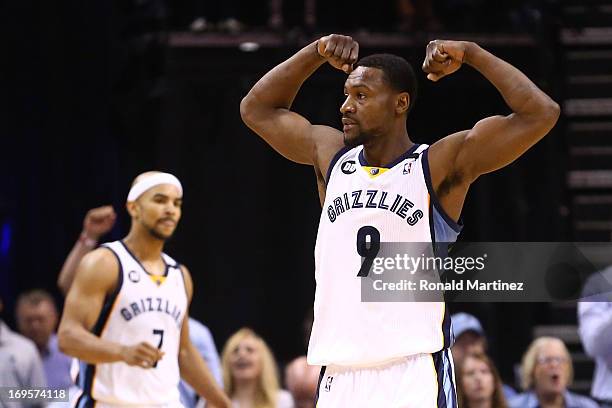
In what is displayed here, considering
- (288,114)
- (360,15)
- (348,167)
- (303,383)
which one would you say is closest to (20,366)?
(303,383)

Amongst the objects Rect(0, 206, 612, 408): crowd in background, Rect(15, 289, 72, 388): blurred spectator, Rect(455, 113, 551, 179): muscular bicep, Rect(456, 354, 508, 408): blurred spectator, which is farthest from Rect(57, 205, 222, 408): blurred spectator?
Rect(455, 113, 551, 179): muscular bicep

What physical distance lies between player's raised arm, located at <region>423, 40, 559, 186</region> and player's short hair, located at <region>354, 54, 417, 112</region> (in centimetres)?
20

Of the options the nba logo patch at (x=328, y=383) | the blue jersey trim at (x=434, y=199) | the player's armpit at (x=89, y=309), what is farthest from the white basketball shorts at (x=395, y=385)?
the player's armpit at (x=89, y=309)

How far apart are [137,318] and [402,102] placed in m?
2.14

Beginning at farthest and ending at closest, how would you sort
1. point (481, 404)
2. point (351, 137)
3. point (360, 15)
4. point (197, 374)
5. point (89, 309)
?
point (360, 15) → point (481, 404) → point (197, 374) → point (89, 309) → point (351, 137)

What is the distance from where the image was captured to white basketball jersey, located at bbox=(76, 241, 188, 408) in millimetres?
6008

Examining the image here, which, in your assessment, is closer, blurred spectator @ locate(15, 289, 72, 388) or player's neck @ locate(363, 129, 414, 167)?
player's neck @ locate(363, 129, 414, 167)

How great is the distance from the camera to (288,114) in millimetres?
4934

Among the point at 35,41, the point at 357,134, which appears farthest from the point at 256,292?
the point at 357,134

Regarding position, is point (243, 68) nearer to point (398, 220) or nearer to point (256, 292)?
point (256, 292)

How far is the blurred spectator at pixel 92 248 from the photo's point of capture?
22.8ft

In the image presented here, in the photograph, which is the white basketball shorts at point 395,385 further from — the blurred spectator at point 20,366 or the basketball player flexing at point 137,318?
the blurred spectator at point 20,366

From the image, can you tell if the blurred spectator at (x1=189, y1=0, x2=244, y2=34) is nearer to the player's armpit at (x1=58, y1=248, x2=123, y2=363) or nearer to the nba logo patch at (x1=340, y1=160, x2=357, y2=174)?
the player's armpit at (x1=58, y1=248, x2=123, y2=363)

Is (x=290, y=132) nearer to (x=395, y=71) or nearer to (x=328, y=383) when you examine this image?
(x=395, y=71)
